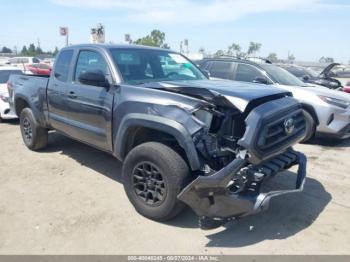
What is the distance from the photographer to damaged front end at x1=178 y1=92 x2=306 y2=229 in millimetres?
3240

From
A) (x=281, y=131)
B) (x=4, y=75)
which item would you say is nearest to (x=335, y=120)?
(x=281, y=131)

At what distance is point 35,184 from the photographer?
16.1 ft

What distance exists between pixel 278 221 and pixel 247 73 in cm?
496

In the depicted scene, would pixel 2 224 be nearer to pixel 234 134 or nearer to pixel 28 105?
pixel 234 134

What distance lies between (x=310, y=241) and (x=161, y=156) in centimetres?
168

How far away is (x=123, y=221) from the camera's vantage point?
3.85 m

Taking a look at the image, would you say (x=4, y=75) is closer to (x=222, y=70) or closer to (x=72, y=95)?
(x=72, y=95)

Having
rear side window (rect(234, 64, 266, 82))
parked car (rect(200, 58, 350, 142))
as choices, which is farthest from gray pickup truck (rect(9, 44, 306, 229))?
rear side window (rect(234, 64, 266, 82))

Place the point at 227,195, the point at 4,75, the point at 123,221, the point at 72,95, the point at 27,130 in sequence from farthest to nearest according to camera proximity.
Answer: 1. the point at 4,75
2. the point at 27,130
3. the point at 72,95
4. the point at 123,221
5. the point at 227,195

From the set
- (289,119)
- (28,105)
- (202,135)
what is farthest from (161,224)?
(28,105)

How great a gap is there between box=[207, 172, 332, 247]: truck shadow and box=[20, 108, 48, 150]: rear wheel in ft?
13.1

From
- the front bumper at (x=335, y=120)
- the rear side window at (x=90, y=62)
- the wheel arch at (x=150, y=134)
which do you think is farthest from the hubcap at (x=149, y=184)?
the front bumper at (x=335, y=120)

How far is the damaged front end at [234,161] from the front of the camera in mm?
3240

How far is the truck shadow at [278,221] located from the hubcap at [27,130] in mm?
4298
